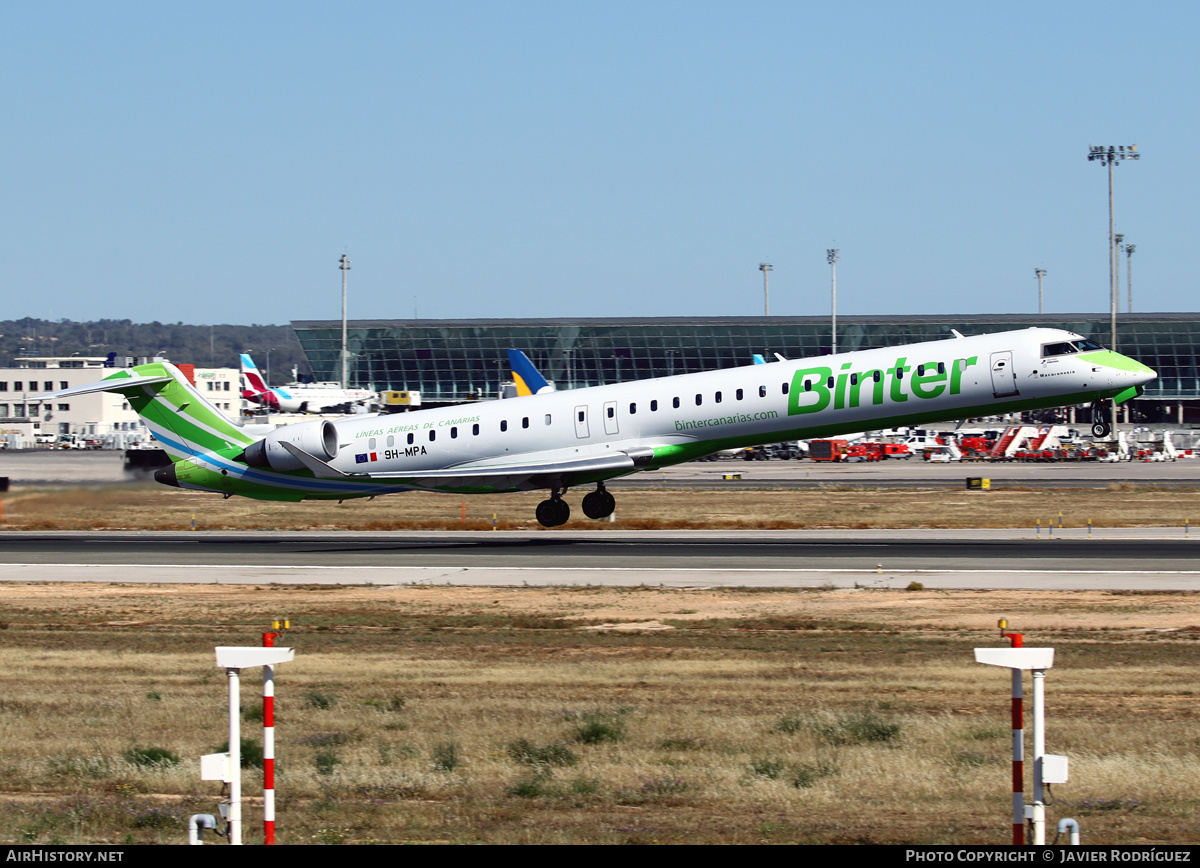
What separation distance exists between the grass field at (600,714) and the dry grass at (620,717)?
0.16ft

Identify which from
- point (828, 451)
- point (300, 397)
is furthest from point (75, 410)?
point (828, 451)

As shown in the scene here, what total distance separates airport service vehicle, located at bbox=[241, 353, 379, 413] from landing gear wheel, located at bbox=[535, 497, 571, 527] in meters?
71.9

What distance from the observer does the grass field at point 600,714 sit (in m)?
10.3

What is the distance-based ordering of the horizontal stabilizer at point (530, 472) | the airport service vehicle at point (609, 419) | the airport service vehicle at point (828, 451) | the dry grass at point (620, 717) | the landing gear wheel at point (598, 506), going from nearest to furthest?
the dry grass at point (620, 717)
the airport service vehicle at point (609, 419)
the horizontal stabilizer at point (530, 472)
the landing gear wheel at point (598, 506)
the airport service vehicle at point (828, 451)

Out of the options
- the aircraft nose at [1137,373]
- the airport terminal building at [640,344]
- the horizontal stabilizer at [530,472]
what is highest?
the airport terminal building at [640,344]

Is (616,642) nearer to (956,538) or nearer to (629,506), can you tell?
(956,538)

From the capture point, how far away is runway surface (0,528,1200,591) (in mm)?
27844

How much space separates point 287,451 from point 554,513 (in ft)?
26.1

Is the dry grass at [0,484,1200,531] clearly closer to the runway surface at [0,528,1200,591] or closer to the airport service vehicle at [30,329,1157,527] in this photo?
the runway surface at [0,528,1200,591]

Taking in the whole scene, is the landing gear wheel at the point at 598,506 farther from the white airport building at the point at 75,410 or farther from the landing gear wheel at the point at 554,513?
the white airport building at the point at 75,410

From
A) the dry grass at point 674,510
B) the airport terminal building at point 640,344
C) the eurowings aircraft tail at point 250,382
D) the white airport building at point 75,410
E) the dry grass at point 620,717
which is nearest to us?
the dry grass at point 620,717

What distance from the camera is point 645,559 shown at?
105ft

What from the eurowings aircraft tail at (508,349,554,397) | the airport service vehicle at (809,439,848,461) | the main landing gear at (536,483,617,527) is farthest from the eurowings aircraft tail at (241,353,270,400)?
the main landing gear at (536,483,617,527)

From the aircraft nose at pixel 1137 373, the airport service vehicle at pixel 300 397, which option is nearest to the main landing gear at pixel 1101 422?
the aircraft nose at pixel 1137 373
